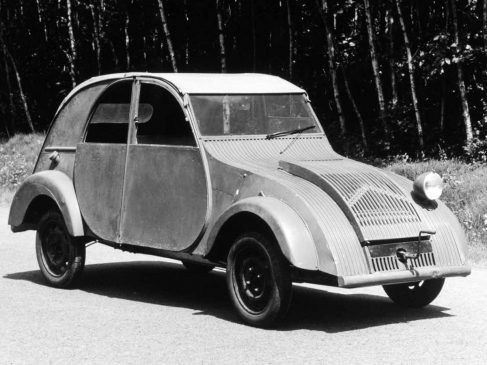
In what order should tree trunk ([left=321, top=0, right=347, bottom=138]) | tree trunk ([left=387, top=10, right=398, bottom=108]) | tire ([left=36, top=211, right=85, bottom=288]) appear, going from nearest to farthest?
tire ([left=36, top=211, right=85, bottom=288]) < tree trunk ([left=387, top=10, right=398, bottom=108]) < tree trunk ([left=321, top=0, right=347, bottom=138])

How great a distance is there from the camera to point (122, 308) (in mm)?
8156

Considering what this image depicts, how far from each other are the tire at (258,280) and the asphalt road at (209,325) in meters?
0.13

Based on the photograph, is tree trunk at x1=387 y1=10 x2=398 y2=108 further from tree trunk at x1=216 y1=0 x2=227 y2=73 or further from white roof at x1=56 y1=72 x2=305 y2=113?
white roof at x1=56 y1=72 x2=305 y2=113

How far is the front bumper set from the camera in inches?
270

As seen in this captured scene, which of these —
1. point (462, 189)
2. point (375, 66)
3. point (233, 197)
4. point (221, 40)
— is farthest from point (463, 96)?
point (233, 197)

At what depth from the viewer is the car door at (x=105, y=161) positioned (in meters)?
8.70

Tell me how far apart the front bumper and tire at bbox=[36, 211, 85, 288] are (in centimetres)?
317

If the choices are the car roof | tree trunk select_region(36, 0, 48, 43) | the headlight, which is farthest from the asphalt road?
tree trunk select_region(36, 0, 48, 43)

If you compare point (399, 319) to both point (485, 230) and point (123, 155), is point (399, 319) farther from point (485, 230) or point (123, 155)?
point (485, 230)

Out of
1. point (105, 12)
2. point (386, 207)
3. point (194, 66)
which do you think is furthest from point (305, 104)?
point (105, 12)

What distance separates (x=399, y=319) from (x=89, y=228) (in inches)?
120

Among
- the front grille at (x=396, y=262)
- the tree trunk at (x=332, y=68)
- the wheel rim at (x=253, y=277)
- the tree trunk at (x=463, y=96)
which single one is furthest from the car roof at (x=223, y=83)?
the tree trunk at (x=332, y=68)

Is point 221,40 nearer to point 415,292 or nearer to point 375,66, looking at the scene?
point 375,66

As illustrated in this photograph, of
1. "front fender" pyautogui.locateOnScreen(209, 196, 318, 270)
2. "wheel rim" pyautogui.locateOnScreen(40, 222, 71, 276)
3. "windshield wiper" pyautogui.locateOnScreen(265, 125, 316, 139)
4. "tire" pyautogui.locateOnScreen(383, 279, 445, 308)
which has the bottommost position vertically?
"tire" pyautogui.locateOnScreen(383, 279, 445, 308)
